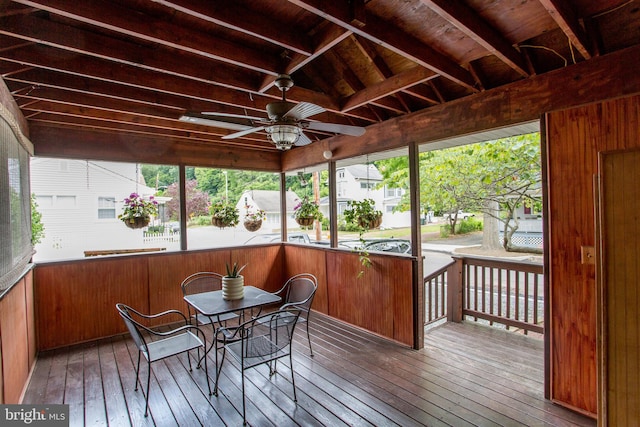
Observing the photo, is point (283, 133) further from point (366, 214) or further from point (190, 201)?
point (190, 201)

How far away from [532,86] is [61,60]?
12.2ft

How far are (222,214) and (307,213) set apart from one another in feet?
4.17

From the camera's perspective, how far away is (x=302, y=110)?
7.30 ft

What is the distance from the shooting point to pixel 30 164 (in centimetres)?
359

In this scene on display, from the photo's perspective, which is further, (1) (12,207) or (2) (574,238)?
(1) (12,207)

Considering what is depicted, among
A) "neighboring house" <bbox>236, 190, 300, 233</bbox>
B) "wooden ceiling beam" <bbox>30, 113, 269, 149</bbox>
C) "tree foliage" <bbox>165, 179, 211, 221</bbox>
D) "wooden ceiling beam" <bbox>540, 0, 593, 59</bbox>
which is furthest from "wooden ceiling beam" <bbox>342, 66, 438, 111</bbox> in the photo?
"tree foliage" <bbox>165, 179, 211, 221</bbox>

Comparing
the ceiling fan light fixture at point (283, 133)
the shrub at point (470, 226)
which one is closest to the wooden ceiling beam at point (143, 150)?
the ceiling fan light fixture at point (283, 133)

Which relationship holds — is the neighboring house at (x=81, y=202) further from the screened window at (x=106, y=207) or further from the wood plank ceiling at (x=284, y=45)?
the wood plank ceiling at (x=284, y=45)

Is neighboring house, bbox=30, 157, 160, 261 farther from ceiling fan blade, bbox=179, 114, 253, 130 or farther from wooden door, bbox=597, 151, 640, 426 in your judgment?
wooden door, bbox=597, 151, 640, 426

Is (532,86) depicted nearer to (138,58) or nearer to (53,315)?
(138,58)

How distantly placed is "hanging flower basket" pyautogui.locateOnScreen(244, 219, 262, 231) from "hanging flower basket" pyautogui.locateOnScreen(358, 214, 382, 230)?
5.91 feet

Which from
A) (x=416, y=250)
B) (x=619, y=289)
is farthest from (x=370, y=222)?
(x=619, y=289)

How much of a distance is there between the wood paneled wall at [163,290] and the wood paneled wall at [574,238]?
135 centimetres

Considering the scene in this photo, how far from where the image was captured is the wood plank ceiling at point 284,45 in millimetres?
1888
